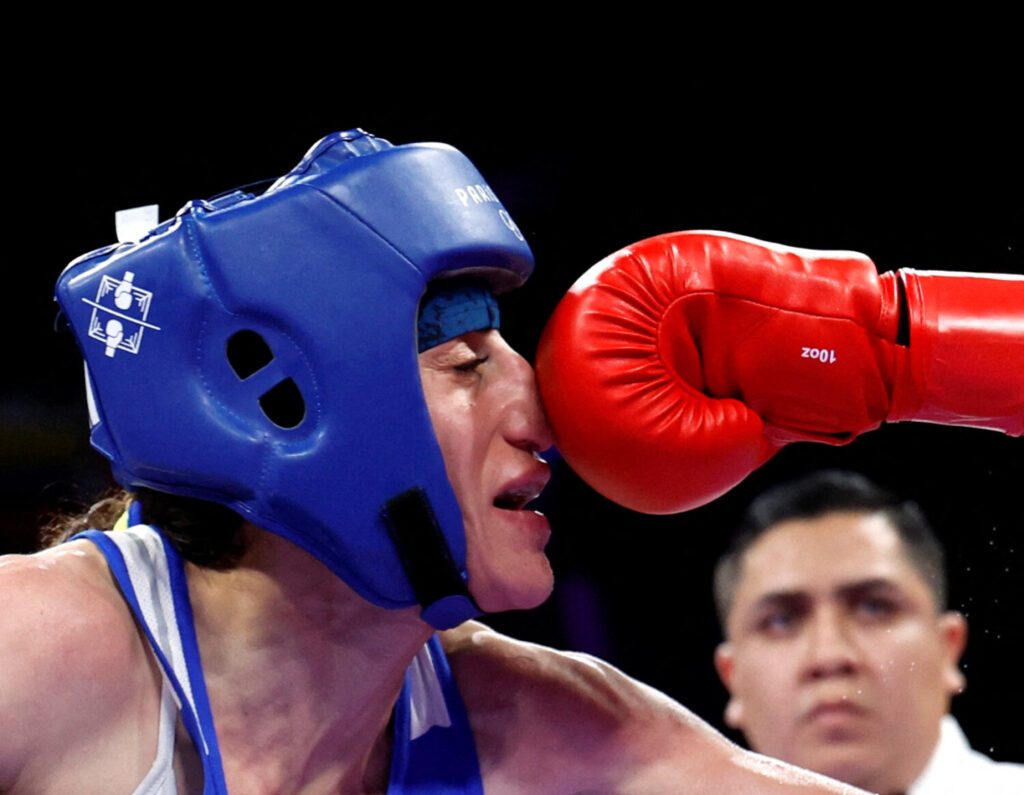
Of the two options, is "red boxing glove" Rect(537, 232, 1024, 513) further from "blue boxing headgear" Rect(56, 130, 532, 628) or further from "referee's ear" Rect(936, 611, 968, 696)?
"referee's ear" Rect(936, 611, 968, 696)

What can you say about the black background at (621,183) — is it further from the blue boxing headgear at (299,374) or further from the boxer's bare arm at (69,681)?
the boxer's bare arm at (69,681)

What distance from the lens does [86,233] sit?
11.9 ft

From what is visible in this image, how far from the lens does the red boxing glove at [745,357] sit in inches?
61.8

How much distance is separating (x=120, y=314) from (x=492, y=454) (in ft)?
1.69

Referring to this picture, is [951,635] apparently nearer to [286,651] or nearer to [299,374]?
[286,651]

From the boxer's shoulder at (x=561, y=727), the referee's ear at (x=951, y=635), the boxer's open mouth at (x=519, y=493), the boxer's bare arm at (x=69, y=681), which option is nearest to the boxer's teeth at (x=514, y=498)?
the boxer's open mouth at (x=519, y=493)

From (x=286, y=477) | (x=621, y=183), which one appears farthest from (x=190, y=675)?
(x=621, y=183)

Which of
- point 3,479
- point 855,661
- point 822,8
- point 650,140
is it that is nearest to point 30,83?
point 3,479

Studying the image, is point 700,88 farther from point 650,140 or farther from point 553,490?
point 553,490

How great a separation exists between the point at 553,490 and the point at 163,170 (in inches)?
62.1

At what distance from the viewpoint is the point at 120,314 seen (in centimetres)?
151

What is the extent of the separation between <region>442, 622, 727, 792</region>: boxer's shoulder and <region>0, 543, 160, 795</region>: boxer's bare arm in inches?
22.6

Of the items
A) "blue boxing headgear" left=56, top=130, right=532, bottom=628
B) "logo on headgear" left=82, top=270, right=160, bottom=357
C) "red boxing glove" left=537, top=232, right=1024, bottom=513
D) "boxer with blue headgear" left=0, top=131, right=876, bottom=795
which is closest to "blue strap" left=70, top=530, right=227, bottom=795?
"boxer with blue headgear" left=0, top=131, right=876, bottom=795

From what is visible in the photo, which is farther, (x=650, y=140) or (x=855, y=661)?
(x=650, y=140)
